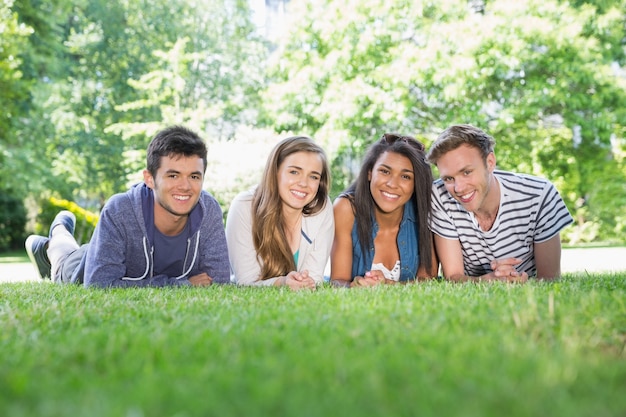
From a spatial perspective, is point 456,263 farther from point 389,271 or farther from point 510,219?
point 389,271

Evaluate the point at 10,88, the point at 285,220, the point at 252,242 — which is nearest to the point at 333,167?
the point at 10,88

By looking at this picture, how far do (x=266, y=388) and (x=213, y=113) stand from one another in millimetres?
23740

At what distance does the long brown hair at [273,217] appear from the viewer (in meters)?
6.05

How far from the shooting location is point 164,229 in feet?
20.3

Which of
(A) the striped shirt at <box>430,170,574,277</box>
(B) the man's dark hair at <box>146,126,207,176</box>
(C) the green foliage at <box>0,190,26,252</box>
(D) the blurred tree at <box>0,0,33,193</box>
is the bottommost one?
(C) the green foliage at <box>0,190,26,252</box>

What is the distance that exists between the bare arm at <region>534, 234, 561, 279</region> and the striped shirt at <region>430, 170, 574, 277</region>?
7 cm

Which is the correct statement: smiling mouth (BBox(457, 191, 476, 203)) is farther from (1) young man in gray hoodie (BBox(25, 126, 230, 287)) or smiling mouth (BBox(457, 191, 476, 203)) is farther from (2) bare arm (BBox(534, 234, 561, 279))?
(1) young man in gray hoodie (BBox(25, 126, 230, 287))

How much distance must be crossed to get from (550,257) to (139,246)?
3.94m

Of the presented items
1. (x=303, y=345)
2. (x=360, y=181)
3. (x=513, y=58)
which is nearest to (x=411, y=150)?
(x=360, y=181)

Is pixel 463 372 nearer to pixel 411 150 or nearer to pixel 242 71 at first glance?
pixel 411 150

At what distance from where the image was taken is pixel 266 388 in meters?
1.88

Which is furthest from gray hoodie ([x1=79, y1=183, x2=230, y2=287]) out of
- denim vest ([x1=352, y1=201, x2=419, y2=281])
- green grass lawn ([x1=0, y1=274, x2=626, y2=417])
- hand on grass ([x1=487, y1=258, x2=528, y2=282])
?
hand on grass ([x1=487, y1=258, x2=528, y2=282])

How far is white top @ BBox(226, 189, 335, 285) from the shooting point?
613 centimetres

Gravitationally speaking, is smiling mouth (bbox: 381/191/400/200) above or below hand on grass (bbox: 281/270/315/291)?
above
